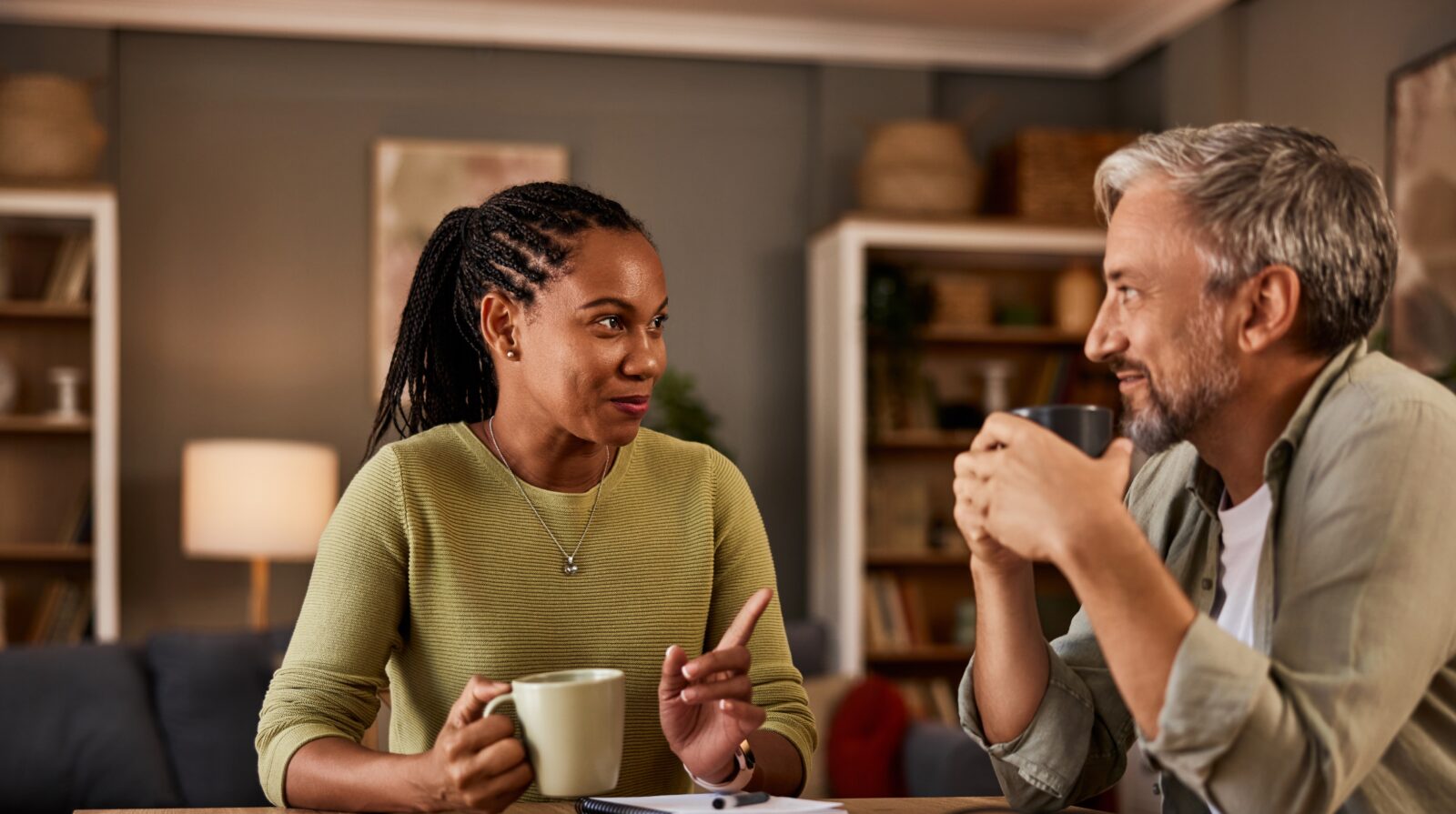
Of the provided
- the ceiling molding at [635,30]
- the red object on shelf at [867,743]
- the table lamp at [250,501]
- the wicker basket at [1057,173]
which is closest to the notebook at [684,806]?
the red object on shelf at [867,743]

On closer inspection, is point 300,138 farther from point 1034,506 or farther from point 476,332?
point 1034,506

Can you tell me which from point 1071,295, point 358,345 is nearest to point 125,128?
point 358,345

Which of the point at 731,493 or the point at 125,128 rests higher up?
the point at 125,128

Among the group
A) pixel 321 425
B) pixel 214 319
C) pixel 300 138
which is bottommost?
pixel 321 425

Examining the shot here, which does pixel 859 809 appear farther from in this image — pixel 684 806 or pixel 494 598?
pixel 494 598

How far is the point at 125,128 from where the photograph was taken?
4812 millimetres

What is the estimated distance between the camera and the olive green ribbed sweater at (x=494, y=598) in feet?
4.44

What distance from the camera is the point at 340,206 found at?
4914 millimetres

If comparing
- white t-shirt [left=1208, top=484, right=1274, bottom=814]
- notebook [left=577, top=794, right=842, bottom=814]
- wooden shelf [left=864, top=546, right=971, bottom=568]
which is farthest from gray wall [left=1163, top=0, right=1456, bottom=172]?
notebook [left=577, top=794, right=842, bottom=814]

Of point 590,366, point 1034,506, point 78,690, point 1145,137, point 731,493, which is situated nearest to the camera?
point 1034,506

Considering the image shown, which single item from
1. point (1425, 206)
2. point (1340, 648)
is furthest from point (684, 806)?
point (1425, 206)

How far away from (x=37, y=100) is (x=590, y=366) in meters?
3.73

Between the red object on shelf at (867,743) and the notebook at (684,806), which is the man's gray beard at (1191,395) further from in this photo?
the red object on shelf at (867,743)

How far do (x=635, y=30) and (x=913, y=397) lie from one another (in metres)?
1.65
